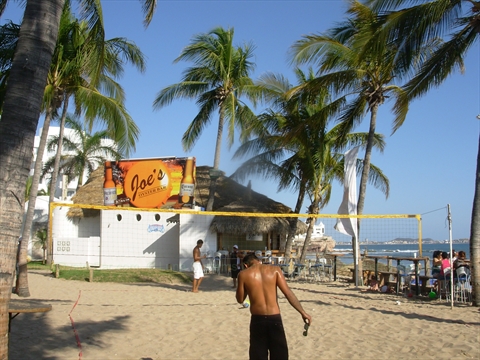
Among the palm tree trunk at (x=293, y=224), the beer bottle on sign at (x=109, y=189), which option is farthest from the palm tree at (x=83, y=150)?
the palm tree trunk at (x=293, y=224)

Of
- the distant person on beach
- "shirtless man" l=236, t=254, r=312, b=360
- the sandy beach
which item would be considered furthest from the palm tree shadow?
the distant person on beach

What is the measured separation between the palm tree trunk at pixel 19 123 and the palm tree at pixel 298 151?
1330 cm

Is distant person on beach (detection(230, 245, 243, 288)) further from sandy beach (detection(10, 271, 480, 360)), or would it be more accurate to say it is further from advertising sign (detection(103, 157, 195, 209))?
advertising sign (detection(103, 157, 195, 209))

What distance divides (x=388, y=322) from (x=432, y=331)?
2.90ft

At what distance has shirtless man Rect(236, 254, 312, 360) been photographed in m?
4.75

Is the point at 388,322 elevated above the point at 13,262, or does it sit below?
below

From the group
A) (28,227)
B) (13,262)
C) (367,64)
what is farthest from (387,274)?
(13,262)

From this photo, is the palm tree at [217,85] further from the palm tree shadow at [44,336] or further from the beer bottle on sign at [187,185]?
the palm tree shadow at [44,336]

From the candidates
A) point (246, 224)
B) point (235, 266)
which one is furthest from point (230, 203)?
point (235, 266)

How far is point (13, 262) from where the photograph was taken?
441cm

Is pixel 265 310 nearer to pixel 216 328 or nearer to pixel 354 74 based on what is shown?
pixel 216 328

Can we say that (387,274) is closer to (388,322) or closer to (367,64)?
(388,322)

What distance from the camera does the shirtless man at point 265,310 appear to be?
4.75m

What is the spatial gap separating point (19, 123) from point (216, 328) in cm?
501
